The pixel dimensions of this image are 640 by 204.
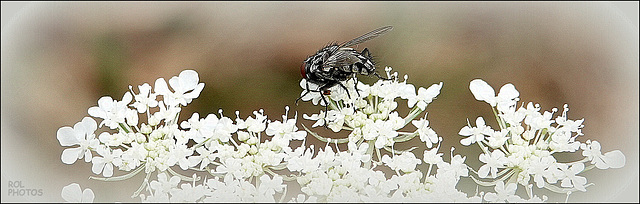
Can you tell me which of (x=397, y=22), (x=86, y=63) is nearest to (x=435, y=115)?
(x=397, y=22)

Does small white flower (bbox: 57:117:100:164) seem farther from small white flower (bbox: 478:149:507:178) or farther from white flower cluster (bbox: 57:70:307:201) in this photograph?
small white flower (bbox: 478:149:507:178)

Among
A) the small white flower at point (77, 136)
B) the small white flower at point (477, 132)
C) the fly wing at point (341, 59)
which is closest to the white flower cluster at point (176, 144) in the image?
the small white flower at point (77, 136)

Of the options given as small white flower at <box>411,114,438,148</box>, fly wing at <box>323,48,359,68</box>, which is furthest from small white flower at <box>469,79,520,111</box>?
fly wing at <box>323,48,359,68</box>

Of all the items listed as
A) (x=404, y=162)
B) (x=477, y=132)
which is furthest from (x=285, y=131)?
(x=477, y=132)

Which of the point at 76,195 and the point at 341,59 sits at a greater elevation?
the point at 341,59

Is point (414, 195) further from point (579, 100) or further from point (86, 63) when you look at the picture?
point (86, 63)

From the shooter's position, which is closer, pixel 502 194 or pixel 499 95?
pixel 502 194

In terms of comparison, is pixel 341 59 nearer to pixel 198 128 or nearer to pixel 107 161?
pixel 198 128
